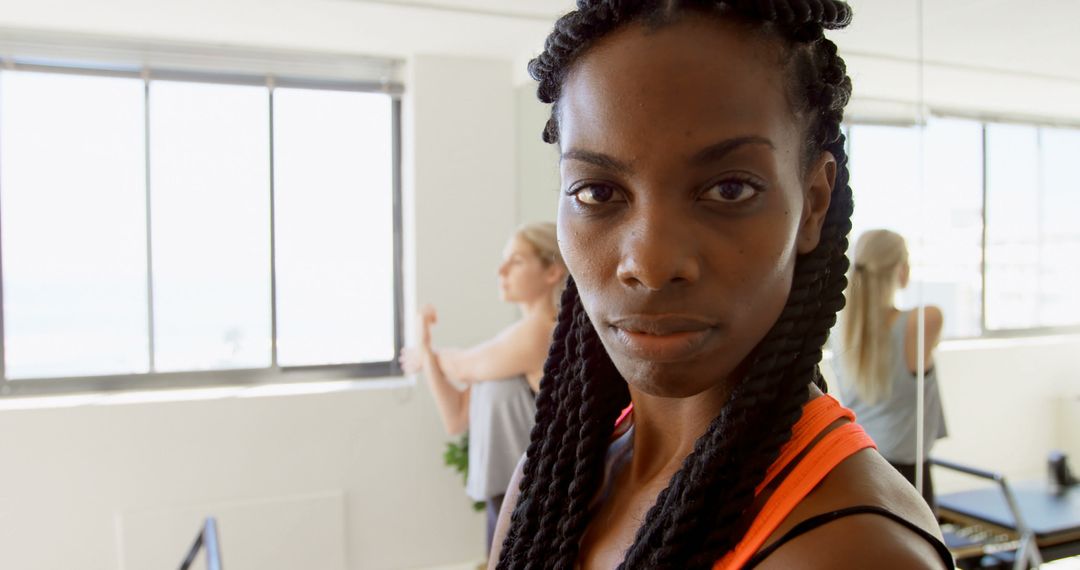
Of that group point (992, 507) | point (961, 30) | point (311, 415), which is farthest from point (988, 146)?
point (311, 415)

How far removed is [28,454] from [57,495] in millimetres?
181

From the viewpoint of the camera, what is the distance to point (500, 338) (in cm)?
235

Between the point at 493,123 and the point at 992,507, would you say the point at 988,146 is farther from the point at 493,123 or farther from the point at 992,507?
the point at 493,123

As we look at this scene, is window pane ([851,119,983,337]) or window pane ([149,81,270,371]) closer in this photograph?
window pane ([851,119,983,337])

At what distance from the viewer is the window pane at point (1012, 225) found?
1378mm

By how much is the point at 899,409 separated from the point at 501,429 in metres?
1.13

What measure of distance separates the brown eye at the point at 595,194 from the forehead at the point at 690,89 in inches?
1.2

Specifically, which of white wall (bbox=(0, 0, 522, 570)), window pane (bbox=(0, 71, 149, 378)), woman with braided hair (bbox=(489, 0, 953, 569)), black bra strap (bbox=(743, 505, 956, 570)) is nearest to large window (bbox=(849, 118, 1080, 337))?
woman with braided hair (bbox=(489, 0, 953, 569))

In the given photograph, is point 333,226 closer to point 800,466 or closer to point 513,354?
point 513,354

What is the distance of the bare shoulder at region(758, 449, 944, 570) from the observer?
428mm

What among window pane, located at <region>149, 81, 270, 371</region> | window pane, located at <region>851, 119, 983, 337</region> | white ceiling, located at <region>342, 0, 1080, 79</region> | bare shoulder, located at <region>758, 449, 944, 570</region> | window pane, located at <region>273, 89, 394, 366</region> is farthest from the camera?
window pane, located at <region>273, 89, 394, 366</region>

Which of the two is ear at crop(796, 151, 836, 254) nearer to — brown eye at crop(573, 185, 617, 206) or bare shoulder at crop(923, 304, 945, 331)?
brown eye at crop(573, 185, 617, 206)

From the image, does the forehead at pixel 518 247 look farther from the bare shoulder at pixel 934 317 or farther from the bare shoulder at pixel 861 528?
the bare shoulder at pixel 861 528

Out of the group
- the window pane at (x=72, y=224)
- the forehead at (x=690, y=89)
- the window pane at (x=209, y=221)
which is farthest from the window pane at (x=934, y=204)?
the window pane at (x=72, y=224)
